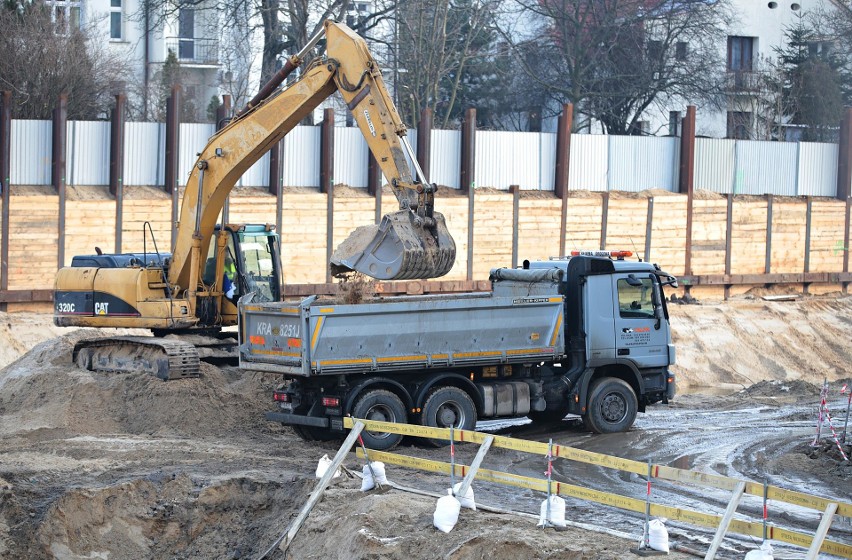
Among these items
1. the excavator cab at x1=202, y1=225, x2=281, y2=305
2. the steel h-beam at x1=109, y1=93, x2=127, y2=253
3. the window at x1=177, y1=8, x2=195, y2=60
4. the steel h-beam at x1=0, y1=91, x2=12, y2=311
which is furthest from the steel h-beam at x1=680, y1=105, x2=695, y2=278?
the window at x1=177, y1=8, x2=195, y2=60

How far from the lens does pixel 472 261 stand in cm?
3194

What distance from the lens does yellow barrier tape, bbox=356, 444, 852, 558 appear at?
9.09 m

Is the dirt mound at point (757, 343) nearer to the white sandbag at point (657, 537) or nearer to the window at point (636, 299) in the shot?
the window at point (636, 299)

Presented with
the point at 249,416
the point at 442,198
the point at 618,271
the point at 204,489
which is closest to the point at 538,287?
the point at 618,271

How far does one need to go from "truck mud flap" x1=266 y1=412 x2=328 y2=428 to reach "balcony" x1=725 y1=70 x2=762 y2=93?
110ft

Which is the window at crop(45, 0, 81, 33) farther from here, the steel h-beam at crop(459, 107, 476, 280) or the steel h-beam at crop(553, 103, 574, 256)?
the steel h-beam at crop(553, 103, 574, 256)

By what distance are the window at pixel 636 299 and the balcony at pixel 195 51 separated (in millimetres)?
31953

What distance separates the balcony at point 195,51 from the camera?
46.6m

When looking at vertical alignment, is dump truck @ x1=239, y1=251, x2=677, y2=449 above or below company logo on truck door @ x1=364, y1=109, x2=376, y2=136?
below

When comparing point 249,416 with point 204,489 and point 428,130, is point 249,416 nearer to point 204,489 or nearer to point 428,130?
point 204,489

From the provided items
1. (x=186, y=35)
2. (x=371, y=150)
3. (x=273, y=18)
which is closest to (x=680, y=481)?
(x=371, y=150)

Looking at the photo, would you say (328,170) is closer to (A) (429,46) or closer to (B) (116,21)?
(A) (429,46)

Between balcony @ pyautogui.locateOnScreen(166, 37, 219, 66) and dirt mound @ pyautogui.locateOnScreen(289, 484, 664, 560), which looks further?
balcony @ pyautogui.locateOnScreen(166, 37, 219, 66)

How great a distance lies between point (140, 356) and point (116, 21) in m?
29.7
